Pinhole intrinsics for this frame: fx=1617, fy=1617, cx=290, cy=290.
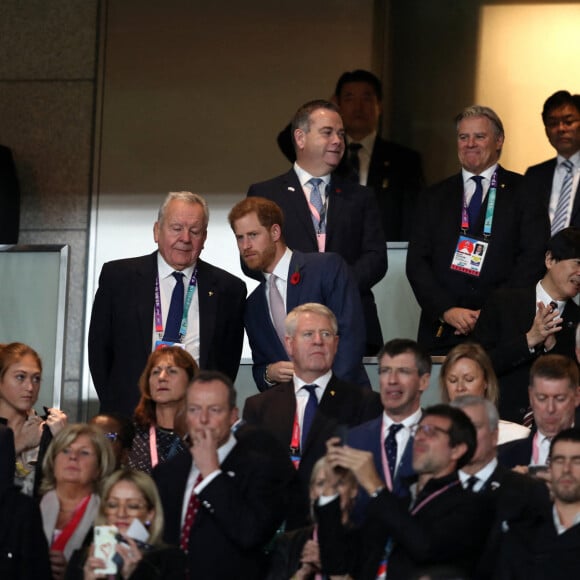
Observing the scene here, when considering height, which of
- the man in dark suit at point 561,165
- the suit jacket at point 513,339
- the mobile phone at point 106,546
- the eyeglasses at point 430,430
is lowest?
the mobile phone at point 106,546

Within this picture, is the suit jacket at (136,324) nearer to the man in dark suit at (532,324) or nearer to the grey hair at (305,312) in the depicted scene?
the grey hair at (305,312)

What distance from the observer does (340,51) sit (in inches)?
415

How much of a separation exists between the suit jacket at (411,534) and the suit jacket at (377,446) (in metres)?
0.34

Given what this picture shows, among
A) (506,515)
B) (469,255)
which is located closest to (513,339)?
(469,255)

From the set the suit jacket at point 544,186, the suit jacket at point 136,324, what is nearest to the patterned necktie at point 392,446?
the suit jacket at point 136,324

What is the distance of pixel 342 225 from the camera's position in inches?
307

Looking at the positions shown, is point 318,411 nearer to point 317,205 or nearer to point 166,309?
point 166,309

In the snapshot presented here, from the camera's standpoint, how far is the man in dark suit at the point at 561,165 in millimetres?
8695

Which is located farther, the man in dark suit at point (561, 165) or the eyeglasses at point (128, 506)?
the man in dark suit at point (561, 165)

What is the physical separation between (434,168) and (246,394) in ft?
9.96

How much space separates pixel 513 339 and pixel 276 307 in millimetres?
1083

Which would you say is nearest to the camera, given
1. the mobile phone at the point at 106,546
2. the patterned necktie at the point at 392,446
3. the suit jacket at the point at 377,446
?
the mobile phone at the point at 106,546

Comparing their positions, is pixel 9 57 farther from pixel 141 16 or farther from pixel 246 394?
pixel 246 394

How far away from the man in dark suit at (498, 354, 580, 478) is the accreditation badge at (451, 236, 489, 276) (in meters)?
1.38
